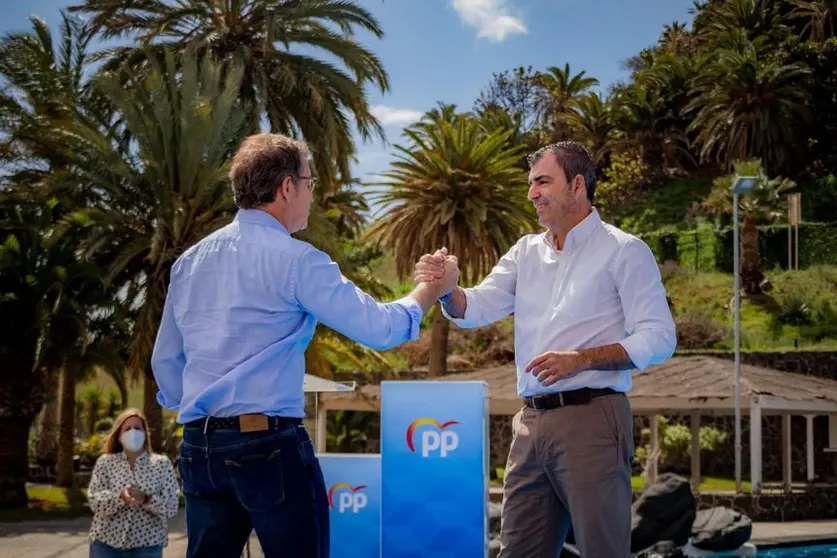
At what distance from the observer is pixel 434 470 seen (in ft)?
24.6

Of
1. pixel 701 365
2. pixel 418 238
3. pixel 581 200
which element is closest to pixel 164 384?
pixel 581 200

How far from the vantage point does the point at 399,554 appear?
7.22 meters

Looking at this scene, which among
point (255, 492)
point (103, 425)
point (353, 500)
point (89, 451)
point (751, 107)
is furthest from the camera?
point (751, 107)

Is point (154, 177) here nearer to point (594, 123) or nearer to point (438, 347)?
point (438, 347)

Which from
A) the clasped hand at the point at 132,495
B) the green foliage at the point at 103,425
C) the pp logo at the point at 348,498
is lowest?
the green foliage at the point at 103,425

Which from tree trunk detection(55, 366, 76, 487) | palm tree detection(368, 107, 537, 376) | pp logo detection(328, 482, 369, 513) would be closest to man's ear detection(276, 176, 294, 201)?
pp logo detection(328, 482, 369, 513)

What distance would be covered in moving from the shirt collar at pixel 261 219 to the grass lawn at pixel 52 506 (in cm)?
1904

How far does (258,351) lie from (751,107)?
52.2m

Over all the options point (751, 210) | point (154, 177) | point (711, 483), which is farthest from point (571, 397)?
point (751, 210)

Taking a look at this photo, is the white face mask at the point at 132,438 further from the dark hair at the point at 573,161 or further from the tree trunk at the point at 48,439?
the tree trunk at the point at 48,439

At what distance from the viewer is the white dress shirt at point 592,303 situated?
12.8 ft

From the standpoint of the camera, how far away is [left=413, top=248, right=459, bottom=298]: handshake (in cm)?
420

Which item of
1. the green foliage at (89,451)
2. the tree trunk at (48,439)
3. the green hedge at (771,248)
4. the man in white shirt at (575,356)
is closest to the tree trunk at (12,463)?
the green foliage at (89,451)

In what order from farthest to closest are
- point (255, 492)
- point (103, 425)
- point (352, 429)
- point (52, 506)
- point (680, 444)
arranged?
point (103, 425), point (352, 429), point (680, 444), point (52, 506), point (255, 492)
